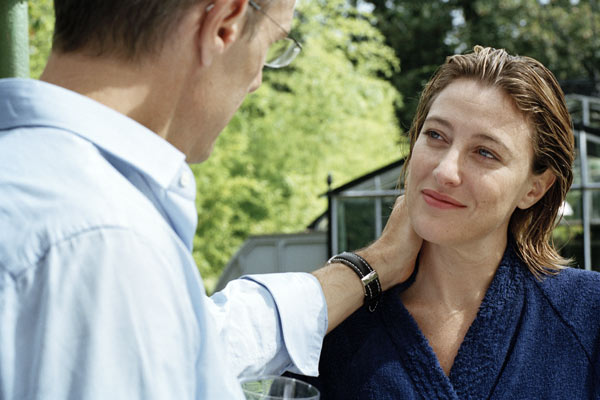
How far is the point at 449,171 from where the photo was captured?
2.15m

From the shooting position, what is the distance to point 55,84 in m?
1.12

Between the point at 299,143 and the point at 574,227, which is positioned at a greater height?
the point at 299,143

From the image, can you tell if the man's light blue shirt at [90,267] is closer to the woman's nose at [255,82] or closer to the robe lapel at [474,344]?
the woman's nose at [255,82]

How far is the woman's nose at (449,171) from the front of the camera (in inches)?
84.5

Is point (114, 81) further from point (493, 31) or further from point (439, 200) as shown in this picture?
point (493, 31)

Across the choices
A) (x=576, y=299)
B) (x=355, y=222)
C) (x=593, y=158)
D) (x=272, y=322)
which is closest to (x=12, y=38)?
(x=272, y=322)

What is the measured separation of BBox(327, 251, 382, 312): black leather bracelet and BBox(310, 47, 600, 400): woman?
0.16 ft

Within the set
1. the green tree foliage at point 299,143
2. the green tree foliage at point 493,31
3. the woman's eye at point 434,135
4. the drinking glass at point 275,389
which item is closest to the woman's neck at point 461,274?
the woman's eye at point 434,135

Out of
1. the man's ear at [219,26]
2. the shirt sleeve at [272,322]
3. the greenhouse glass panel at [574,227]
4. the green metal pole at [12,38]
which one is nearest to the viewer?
the man's ear at [219,26]

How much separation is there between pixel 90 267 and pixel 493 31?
27.5 metres

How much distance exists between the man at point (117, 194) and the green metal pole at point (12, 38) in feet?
5.08

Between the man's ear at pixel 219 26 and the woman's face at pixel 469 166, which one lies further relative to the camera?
the woman's face at pixel 469 166

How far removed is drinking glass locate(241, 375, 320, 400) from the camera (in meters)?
1.71

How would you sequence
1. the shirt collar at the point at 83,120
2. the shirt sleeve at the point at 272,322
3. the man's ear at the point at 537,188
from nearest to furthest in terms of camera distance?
the shirt collar at the point at 83,120
the shirt sleeve at the point at 272,322
the man's ear at the point at 537,188
